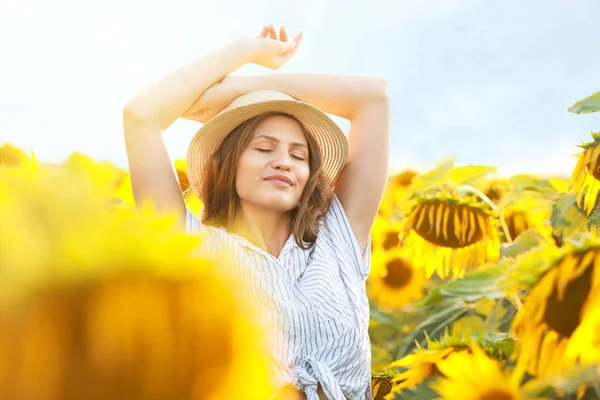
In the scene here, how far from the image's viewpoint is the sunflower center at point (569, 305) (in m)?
0.45

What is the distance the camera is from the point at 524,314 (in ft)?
1.58

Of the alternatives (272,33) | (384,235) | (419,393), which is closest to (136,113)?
(272,33)

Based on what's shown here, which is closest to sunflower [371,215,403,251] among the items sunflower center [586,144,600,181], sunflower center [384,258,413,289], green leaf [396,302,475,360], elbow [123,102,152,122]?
sunflower center [384,258,413,289]

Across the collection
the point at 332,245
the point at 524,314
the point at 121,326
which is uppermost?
the point at 121,326

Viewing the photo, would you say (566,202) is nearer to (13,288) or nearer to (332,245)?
(332,245)

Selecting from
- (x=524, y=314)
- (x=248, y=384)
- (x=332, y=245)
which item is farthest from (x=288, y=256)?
(x=248, y=384)

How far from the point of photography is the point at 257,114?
4.22 ft

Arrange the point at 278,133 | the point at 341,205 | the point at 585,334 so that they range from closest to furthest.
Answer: the point at 585,334 < the point at 278,133 < the point at 341,205

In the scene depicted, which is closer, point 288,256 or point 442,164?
point 288,256

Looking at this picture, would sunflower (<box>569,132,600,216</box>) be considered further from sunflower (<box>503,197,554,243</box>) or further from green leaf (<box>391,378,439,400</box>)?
sunflower (<box>503,197,554,243</box>)

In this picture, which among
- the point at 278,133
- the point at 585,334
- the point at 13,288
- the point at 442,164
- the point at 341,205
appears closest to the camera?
the point at 13,288

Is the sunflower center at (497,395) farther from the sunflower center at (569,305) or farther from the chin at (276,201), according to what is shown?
the chin at (276,201)

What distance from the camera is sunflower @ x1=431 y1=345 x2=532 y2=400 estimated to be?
49cm

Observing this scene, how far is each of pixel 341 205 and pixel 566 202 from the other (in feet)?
1.38
